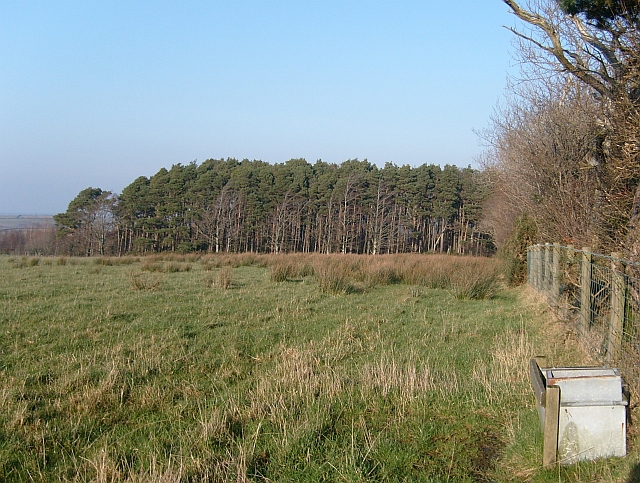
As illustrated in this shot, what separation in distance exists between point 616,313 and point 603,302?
175 centimetres

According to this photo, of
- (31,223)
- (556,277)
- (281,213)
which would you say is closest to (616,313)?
(556,277)

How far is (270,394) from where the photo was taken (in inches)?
185

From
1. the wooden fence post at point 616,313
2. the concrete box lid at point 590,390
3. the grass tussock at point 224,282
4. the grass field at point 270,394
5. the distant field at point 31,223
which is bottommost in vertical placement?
the grass field at point 270,394

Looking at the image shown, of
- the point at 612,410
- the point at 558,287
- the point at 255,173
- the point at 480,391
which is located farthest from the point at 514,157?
the point at 255,173

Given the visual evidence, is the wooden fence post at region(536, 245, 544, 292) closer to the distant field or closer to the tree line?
the tree line

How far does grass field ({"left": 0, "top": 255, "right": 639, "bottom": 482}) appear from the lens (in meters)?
3.35

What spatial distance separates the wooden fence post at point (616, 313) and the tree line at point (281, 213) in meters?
41.0

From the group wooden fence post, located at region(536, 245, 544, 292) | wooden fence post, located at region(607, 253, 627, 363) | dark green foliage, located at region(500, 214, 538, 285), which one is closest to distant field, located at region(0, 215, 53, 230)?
dark green foliage, located at region(500, 214, 538, 285)

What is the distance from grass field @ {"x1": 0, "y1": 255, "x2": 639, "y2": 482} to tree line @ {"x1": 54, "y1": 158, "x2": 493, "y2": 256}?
36.8 m

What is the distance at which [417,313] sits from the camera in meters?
10.3

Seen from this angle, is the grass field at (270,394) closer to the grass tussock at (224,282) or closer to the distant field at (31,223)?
the grass tussock at (224,282)

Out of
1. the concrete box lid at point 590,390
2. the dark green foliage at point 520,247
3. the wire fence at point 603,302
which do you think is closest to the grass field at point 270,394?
the concrete box lid at point 590,390

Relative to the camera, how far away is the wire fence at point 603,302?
4023 mm

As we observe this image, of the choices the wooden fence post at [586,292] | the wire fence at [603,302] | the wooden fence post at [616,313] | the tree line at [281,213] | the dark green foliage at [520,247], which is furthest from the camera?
the tree line at [281,213]
